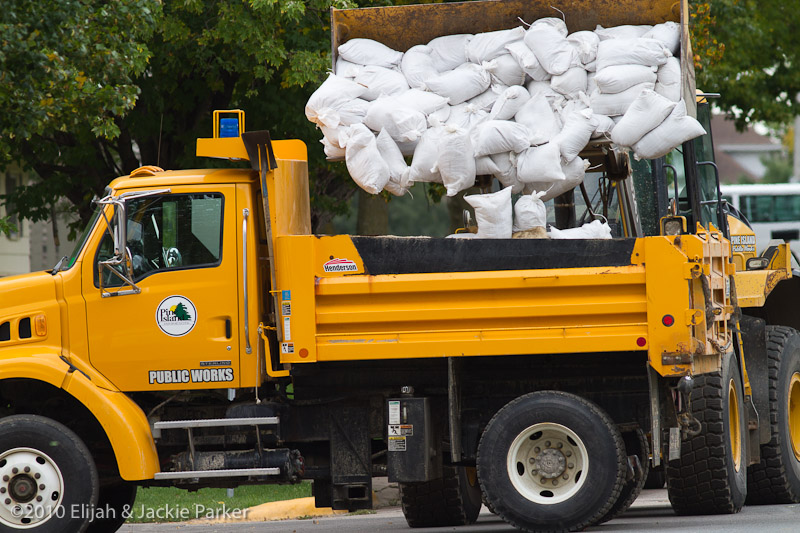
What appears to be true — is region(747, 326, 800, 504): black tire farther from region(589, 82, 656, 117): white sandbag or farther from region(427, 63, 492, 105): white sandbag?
region(427, 63, 492, 105): white sandbag

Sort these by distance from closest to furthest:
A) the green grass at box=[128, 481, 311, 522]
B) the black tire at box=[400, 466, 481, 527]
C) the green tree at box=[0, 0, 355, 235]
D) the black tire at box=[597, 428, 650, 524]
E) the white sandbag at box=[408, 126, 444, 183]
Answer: the black tire at box=[597, 428, 650, 524] → the white sandbag at box=[408, 126, 444, 183] → the black tire at box=[400, 466, 481, 527] → the green grass at box=[128, 481, 311, 522] → the green tree at box=[0, 0, 355, 235]

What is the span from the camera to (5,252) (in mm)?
32531

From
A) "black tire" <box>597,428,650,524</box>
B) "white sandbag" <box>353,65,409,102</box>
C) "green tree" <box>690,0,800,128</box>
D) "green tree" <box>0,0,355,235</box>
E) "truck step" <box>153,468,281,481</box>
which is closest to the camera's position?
"black tire" <box>597,428,650,524</box>

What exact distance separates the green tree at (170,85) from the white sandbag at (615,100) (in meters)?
6.27

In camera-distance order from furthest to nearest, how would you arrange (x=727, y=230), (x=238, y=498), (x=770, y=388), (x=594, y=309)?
(x=238, y=498) < (x=727, y=230) < (x=770, y=388) < (x=594, y=309)

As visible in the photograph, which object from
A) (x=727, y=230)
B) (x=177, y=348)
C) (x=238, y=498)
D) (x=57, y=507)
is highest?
(x=727, y=230)

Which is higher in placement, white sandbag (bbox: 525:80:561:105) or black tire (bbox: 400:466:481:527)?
white sandbag (bbox: 525:80:561:105)

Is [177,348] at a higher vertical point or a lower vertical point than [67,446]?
higher

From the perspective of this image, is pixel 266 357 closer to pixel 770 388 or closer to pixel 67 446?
pixel 67 446

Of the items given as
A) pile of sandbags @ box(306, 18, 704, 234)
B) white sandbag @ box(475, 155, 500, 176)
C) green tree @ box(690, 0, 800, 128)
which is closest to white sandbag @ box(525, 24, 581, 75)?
pile of sandbags @ box(306, 18, 704, 234)

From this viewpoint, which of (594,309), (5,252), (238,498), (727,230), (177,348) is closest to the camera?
(594,309)

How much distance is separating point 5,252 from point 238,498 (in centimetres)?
2102

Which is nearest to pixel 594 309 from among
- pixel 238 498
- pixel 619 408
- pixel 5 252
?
pixel 619 408

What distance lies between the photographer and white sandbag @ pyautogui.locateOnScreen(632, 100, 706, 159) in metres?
8.35
